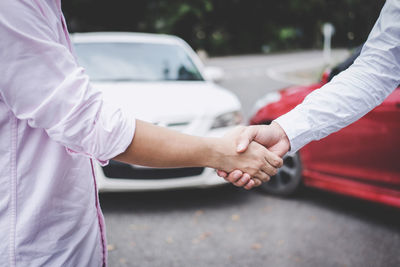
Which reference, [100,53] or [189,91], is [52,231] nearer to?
[189,91]

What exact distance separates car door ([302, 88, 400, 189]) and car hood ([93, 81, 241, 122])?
105cm

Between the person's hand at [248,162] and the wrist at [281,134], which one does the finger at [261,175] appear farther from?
the wrist at [281,134]

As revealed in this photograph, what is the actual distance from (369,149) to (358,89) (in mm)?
1673

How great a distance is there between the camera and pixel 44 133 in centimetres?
108

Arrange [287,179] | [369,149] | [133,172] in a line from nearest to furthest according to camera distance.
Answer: [369,149] < [133,172] < [287,179]

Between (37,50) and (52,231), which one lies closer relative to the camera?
(37,50)

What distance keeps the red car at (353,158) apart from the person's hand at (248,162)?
67.0 inches

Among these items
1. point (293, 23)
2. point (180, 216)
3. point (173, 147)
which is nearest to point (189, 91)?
point (180, 216)

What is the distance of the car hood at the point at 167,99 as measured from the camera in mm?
3332

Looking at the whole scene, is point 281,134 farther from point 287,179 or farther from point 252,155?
point 287,179

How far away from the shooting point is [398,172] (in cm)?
297

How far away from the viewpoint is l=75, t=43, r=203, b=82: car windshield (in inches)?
166

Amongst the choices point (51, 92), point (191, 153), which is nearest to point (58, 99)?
point (51, 92)

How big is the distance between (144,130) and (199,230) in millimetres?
2287
